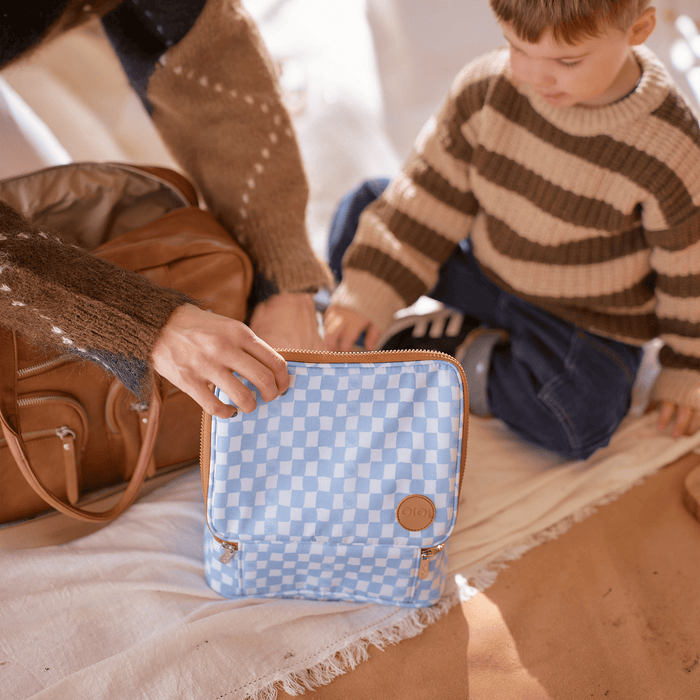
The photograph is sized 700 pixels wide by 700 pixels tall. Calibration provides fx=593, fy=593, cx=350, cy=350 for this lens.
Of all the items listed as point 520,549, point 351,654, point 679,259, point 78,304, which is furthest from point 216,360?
point 679,259

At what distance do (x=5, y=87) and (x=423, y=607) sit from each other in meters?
1.15

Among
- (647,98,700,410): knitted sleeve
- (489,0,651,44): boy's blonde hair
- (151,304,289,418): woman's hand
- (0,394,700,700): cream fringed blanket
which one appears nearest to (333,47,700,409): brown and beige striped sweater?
(647,98,700,410): knitted sleeve

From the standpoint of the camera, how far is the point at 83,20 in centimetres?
85

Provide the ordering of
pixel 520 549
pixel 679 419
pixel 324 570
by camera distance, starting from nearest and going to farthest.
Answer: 1. pixel 324 570
2. pixel 520 549
3. pixel 679 419

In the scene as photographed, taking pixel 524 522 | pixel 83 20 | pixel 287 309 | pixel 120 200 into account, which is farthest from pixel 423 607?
pixel 83 20

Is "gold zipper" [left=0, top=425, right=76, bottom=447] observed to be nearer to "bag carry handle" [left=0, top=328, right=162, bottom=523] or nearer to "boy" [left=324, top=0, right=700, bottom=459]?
"bag carry handle" [left=0, top=328, right=162, bottom=523]

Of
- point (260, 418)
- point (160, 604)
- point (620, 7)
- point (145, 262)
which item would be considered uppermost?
point (620, 7)

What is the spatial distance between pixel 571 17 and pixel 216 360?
55cm

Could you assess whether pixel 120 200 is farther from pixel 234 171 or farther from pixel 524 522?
pixel 524 522

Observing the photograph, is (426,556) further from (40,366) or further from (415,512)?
(40,366)

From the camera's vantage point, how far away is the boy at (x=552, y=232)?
0.76m

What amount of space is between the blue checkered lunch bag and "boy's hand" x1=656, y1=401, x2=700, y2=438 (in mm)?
472

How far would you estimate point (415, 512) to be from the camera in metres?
0.65

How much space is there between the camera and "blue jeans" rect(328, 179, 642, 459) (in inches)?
36.8
